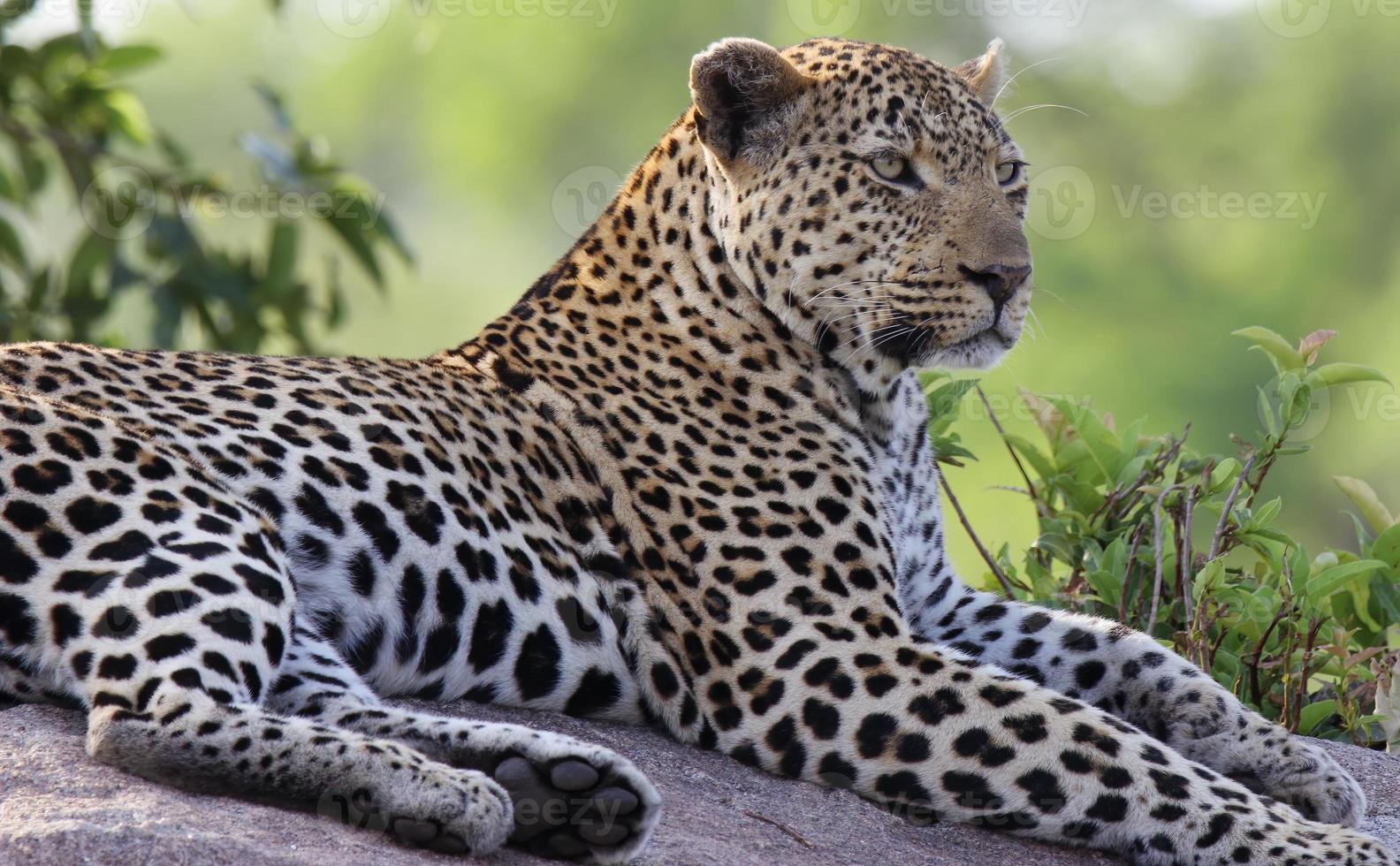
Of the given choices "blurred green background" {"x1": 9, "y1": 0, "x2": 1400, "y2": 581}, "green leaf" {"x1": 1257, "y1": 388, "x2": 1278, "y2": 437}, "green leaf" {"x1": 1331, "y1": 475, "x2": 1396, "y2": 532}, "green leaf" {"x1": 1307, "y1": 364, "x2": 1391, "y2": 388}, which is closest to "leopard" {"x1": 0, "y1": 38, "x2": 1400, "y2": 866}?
"green leaf" {"x1": 1257, "y1": 388, "x2": 1278, "y2": 437}

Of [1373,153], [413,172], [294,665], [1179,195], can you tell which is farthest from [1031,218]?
[294,665]

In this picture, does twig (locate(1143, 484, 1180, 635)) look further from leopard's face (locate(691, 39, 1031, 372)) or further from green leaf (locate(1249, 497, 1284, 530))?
leopard's face (locate(691, 39, 1031, 372))

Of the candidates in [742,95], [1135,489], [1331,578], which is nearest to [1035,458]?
[1135,489]

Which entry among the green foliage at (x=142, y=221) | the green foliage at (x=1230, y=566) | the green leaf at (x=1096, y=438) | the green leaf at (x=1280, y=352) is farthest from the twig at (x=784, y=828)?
the green foliage at (x=142, y=221)

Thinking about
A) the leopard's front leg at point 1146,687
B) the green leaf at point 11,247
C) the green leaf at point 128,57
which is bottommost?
the leopard's front leg at point 1146,687

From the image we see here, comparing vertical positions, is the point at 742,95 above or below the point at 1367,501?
above

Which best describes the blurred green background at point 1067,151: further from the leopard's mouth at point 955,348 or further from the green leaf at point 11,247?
the leopard's mouth at point 955,348

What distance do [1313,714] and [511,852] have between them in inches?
137

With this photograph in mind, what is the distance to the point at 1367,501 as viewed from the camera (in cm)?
707

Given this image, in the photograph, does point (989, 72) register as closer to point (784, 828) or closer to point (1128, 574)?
point (1128, 574)

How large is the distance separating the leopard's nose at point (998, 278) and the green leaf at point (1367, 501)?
1.92m

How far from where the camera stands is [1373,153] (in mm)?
33531

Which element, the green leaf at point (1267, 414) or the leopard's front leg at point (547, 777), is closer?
the leopard's front leg at point (547, 777)

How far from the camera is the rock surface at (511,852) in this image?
365 centimetres
